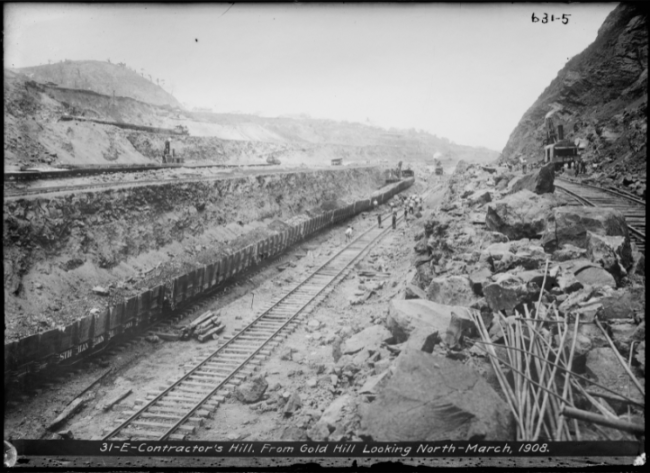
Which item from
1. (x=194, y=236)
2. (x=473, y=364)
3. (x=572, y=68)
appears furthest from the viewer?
(x=194, y=236)

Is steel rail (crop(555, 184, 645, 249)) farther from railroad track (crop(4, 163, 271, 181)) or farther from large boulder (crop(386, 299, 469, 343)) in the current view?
railroad track (crop(4, 163, 271, 181))

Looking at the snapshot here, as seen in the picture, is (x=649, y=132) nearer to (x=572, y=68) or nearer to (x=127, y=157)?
(x=572, y=68)

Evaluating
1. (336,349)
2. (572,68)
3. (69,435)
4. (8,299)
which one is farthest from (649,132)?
(8,299)

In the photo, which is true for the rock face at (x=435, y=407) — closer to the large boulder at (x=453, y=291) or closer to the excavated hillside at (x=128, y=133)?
the large boulder at (x=453, y=291)

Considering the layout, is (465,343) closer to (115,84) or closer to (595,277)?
(595,277)

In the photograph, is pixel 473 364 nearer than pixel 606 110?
Yes
